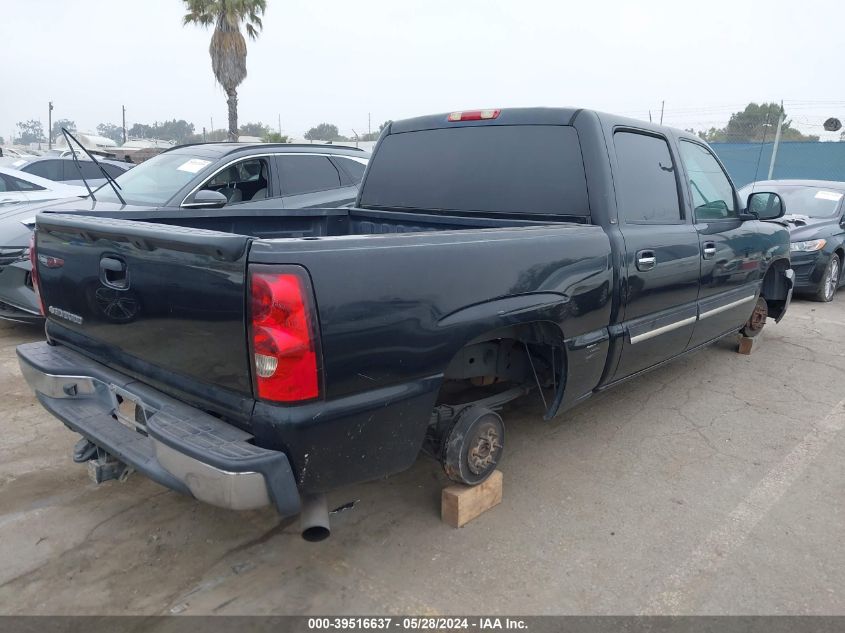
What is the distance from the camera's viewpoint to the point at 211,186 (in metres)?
6.00

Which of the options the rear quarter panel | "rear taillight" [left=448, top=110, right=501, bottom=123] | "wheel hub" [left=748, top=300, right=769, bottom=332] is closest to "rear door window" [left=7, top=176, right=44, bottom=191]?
"rear taillight" [left=448, top=110, right=501, bottom=123]

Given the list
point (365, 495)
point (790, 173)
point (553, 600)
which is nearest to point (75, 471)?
point (365, 495)

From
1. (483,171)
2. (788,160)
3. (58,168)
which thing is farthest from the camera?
(788,160)

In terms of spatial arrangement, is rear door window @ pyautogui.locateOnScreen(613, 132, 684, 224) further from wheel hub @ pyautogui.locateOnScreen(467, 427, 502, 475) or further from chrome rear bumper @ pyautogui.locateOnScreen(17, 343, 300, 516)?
chrome rear bumper @ pyautogui.locateOnScreen(17, 343, 300, 516)

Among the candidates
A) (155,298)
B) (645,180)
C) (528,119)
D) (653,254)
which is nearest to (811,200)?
(645,180)

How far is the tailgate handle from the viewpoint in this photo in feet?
8.07

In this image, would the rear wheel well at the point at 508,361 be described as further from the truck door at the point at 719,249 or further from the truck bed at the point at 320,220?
the truck door at the point at 719,249

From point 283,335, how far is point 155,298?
2.06 ft

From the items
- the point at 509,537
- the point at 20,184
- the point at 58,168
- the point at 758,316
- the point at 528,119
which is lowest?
the point at 509,537

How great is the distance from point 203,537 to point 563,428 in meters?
2.32

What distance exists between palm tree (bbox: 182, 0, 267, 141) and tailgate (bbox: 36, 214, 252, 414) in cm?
1865

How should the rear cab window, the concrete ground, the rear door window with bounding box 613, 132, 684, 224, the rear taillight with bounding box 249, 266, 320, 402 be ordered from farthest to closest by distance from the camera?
the rear door window with bounding box 613, 132, 684, 224
the rear cab window
the concrete ground
the rear taillight with bounding box 249, 266, 320, 402

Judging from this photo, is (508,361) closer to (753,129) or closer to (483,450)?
(483,450)

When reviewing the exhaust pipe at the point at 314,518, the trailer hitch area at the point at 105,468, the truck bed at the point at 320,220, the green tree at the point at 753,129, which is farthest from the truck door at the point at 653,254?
the green tree at the point at 753,129
